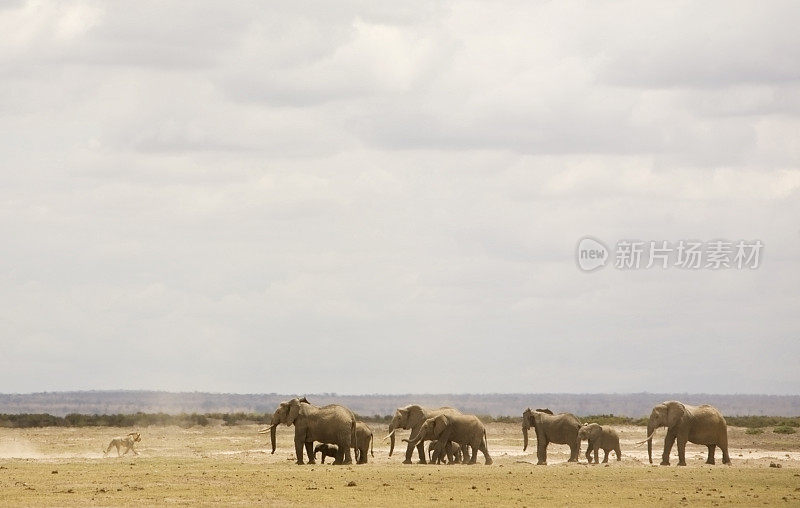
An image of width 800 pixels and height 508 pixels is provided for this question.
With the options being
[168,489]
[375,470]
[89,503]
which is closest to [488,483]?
[375,470]

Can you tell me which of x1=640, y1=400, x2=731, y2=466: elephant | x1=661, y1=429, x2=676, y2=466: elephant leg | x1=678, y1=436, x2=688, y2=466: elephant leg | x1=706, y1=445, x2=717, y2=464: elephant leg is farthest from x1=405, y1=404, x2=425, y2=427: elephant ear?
x1=706, y1=445, x2=717, y2=464: elephant leg

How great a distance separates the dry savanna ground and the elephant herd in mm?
929

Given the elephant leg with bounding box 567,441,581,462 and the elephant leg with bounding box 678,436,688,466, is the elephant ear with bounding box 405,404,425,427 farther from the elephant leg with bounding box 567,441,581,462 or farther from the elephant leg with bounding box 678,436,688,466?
the elephant leg with bounding box 678,436,688,466

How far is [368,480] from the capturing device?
38969 mm

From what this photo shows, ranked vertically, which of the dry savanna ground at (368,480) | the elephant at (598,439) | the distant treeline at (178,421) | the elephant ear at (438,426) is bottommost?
the dry savanna ground at (368,480)

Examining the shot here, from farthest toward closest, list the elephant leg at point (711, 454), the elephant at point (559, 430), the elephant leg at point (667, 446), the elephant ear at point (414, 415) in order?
the elephant ear at point (414, 415), the elephant at point (559, 430), the elephant leg at point (711, 454), the elephant leg at point (667, 446)

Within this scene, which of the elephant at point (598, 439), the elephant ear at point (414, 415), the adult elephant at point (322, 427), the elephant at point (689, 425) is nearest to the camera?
the adult elephant at point (322, 427)

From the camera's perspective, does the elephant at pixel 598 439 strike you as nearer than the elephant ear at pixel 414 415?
Yes

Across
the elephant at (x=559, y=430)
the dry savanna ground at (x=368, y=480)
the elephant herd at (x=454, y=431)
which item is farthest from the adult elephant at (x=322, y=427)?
the elephant at (x=559, y=430)

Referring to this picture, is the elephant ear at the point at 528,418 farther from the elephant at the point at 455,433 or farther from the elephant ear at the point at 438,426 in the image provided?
the elephant ear at the point at 438,426

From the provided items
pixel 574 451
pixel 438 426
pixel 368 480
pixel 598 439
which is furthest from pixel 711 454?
pixel 368 480

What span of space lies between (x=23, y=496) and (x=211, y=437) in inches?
1229

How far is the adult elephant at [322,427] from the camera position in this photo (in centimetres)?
4666

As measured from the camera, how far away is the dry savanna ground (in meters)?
34.2
